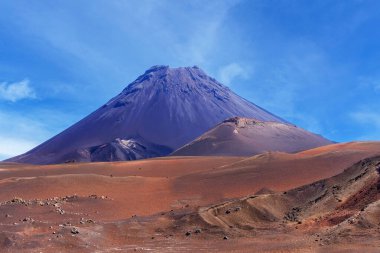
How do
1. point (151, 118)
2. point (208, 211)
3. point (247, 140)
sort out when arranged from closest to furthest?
point (208, 211) → point (247, 140) → point (151, 118)

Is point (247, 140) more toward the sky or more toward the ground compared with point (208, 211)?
more toward the sky

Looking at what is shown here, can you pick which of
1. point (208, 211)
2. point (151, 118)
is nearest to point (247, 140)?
point (151, 118)

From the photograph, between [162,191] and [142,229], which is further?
[162,191]

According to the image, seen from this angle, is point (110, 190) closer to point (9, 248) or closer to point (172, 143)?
point (9, 248)

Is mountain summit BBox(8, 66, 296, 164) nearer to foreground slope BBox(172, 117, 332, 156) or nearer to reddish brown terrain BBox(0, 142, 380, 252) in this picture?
foreground slope BBox(172, 117, 332, 156)

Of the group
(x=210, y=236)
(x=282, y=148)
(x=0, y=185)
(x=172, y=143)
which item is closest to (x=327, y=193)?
(x=210, y=236)

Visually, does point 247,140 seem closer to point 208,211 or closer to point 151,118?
point 151,118

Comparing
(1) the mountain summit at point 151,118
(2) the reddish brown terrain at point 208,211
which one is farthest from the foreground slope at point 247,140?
(2) the reddish brown terrain at point 208,211
